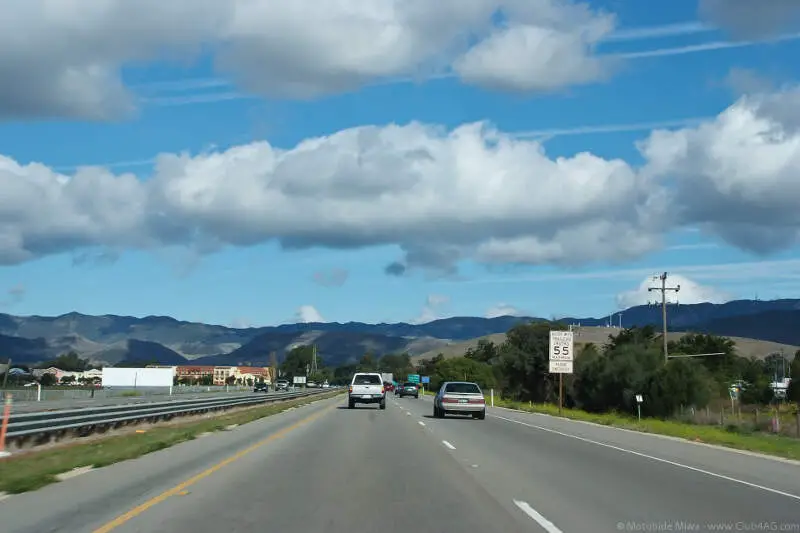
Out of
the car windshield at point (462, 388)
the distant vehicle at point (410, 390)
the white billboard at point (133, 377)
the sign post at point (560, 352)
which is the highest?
the sign post at point (560, 352)

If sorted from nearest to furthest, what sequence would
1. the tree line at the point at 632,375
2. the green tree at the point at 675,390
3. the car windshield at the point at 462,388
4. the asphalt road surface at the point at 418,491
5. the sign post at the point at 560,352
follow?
the asphalt road surface at the point at 418,491 < the car windshield at the point at 462,388 < the sign post at the point at 560,352 < the green tree at the point at 675,390 < the tree line at the point at 632,375

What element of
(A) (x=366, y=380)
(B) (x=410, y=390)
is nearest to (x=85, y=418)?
(A) (x=366, y=380)

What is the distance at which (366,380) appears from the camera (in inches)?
2007

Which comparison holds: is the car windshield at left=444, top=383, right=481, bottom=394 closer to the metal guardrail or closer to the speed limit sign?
the metal guardrail

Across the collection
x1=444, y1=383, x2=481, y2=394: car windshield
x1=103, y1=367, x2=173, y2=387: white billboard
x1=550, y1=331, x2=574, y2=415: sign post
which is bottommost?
x1=103, y1=367, x2=173, y2=387: white billboard

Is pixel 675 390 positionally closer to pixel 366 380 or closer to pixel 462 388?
pixel 366 380

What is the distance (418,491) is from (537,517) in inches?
119

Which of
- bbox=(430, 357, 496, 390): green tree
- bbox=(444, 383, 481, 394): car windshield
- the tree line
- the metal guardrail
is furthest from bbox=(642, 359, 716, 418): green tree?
bbox=(430, 357, 496, 390): green tree

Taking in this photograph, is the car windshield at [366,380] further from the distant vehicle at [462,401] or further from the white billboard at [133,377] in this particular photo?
the white billboard at [133,377]

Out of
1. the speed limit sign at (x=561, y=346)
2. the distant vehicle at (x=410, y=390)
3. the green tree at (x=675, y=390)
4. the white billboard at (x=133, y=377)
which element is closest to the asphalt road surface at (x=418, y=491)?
the speed limit sign at (x=561, y=346)

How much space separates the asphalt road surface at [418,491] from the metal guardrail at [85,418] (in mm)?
3372

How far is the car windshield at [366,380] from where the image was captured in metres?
50.7

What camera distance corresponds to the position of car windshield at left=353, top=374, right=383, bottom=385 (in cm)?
5072

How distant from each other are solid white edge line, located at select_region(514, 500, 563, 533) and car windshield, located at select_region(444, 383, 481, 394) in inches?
1038
